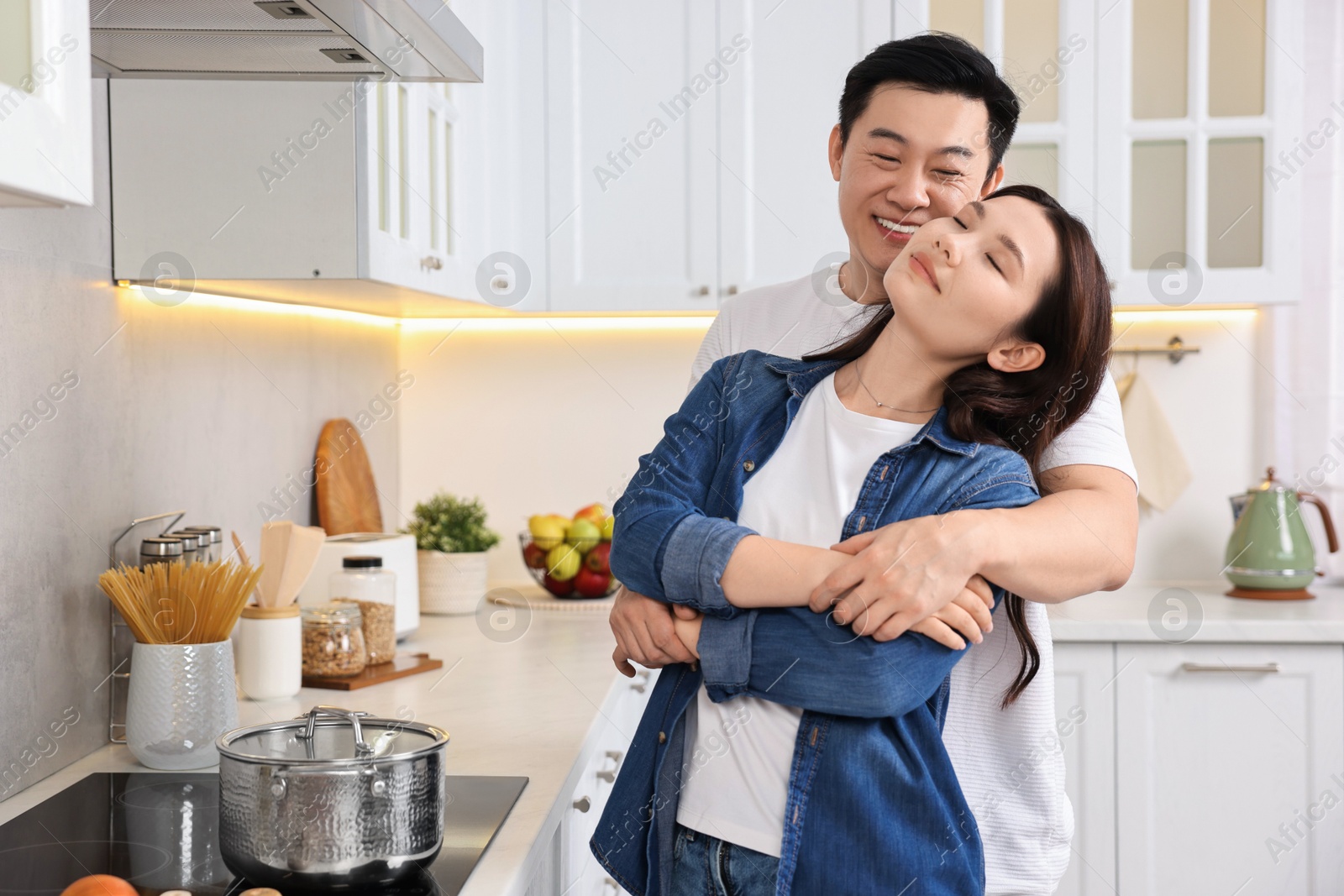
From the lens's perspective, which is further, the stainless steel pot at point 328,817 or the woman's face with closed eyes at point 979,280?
the woman's face with closed eyes at point 979,280

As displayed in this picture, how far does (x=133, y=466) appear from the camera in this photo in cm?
159

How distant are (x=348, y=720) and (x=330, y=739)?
0.09ft

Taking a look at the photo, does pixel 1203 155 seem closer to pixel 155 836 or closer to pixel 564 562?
pixel 564 562

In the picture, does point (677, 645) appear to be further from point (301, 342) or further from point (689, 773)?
point (301, 342)

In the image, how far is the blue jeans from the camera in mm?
1024

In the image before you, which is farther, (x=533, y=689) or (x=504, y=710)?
(x=533, y=689)

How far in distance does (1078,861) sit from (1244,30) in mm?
1874

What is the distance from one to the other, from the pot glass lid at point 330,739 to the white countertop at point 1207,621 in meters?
1.63

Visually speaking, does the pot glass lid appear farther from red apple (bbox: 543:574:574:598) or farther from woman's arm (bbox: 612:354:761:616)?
red apple (bbox: 543:574:574:598)

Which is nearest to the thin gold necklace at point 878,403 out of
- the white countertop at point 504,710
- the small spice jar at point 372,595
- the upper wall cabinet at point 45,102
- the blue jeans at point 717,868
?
the blue jeans at point 717,868

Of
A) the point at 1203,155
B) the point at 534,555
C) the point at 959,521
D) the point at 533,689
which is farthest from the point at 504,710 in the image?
the point at 1203,155

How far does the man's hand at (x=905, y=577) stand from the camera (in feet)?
3.20

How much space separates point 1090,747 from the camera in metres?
2.43

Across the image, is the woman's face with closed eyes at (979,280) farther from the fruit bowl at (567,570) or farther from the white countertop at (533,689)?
the fruit bowl at (567,570)
